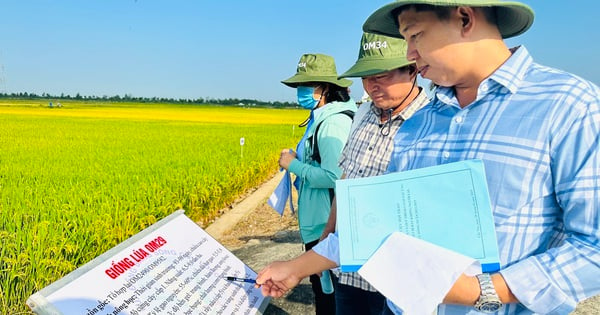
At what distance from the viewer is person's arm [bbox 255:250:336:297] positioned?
1376mm

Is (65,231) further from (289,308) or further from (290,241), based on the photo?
(290,241)

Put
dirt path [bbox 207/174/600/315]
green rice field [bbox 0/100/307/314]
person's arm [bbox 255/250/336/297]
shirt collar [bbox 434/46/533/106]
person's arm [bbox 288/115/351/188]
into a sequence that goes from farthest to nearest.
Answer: dirt path [bbox 207/174/600/315]
green rice field [bbox 0/100/307/314]
person's arm [bbox 288/115/351/188]
person's arm [bbox 255/250/336/297]
shirt collar [bbox 434/46/533/106]

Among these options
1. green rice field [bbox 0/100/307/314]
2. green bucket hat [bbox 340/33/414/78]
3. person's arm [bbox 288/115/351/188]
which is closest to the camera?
green bucket hat [bbox 340/33/414/78]

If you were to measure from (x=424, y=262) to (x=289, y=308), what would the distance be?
286 centimetres

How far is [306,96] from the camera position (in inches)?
118

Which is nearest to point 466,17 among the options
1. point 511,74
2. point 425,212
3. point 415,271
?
point 511,74

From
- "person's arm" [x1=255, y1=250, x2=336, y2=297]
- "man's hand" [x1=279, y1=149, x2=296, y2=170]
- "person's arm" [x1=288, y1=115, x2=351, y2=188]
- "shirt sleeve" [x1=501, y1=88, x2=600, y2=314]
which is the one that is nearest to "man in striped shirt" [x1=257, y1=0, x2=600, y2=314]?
"shirt sleeve" [x1=501, y1=88, x2=600, y2=314]

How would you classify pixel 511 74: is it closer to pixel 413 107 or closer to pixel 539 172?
pixel 539 172

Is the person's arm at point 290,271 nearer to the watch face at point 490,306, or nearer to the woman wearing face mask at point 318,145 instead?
the watch face at point 490,306

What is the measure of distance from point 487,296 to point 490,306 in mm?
30

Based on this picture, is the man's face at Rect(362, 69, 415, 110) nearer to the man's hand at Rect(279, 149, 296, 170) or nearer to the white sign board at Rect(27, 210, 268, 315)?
the man's hand at Rect(279, 149, 296, 170)

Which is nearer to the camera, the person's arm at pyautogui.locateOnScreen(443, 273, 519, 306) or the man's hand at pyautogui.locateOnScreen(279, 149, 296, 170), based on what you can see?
the person's arm at pyautogui.locateOnScreen(443, 273, 519, 306)

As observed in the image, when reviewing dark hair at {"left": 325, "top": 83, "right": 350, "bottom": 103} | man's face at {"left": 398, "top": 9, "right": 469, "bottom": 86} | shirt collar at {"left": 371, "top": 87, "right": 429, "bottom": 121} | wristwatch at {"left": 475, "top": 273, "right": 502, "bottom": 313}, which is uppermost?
man's face at {"left": 398, "top": 9, "right": 469, "bottom": 86}

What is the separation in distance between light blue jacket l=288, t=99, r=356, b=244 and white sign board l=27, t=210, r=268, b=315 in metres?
0.92
